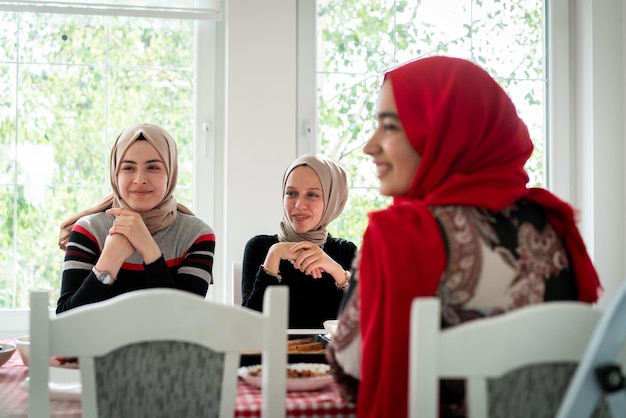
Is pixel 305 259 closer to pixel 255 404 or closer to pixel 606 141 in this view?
pixel 255 404

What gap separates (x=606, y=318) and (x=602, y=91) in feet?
8.65

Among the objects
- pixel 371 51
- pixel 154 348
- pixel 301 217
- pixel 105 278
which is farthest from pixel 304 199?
pixel 154 348

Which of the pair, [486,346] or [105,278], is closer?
[486,346]

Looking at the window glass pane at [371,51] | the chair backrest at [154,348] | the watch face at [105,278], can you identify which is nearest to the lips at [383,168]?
the chair backrest at [154,348]

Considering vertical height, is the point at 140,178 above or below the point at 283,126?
A: below

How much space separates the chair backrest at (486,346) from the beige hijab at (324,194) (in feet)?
5.67

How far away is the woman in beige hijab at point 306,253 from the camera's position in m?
2.53

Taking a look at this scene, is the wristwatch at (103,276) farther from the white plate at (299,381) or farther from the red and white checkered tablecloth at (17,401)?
the white plate at (299,381)

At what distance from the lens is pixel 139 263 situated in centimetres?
231

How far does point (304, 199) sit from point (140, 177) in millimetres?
614

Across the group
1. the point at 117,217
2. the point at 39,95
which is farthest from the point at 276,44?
the point at 117,217

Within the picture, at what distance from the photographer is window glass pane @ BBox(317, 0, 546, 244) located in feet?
10.9

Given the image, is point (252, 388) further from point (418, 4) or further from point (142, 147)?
point (418, 4)

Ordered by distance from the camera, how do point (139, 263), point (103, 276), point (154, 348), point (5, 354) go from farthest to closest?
point (139, 263), point (103, 276), point (5, 354), point (154, 348)
